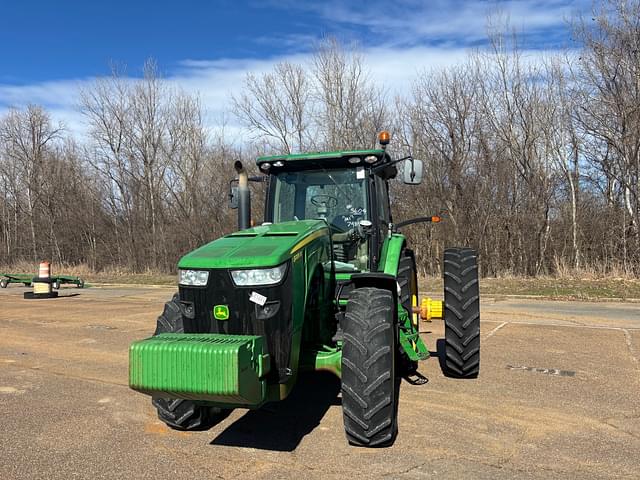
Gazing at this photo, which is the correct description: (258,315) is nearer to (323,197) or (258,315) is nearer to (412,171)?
(323,197)

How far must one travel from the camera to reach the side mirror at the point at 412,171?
5.20 m

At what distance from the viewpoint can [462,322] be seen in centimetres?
553

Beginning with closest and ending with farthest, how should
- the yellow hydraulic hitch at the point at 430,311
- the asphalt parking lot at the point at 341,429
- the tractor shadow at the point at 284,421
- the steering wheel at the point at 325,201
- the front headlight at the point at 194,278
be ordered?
the asphalt parking lot at the point at 341,429 → the front headlight at the point at 194,278 → the tractor shadow at the point at 284,421 → the steering wheel at the point at 325,201 → the yellow hydraulic hitch at the point at 430,311

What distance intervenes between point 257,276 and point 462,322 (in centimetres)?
268

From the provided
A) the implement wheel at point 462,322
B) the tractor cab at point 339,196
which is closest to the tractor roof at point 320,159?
the tractor cab at point 339,196

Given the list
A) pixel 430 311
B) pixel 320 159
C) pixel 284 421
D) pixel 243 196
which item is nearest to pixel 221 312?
pixel 284 421

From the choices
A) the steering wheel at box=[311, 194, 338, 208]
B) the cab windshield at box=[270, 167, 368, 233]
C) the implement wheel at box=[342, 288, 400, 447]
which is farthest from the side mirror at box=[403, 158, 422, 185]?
the implement wheel at box=[342, 288, 400, 447]

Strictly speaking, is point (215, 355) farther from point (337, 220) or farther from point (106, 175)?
point (106, 175)

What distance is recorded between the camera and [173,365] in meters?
3.32

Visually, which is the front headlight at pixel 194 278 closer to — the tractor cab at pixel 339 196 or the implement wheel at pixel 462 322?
the tractor cab at pixel 339 196

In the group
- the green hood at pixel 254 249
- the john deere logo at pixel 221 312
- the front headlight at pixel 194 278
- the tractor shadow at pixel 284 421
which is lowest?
the tractor shadow at pixel 284 421

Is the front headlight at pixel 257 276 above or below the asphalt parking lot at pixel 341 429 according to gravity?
above

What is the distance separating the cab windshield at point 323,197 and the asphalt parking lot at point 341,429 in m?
1.71

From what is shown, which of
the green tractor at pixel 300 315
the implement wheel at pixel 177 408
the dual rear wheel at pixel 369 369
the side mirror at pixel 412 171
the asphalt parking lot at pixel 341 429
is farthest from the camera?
the side mirror at pixel 412 171
